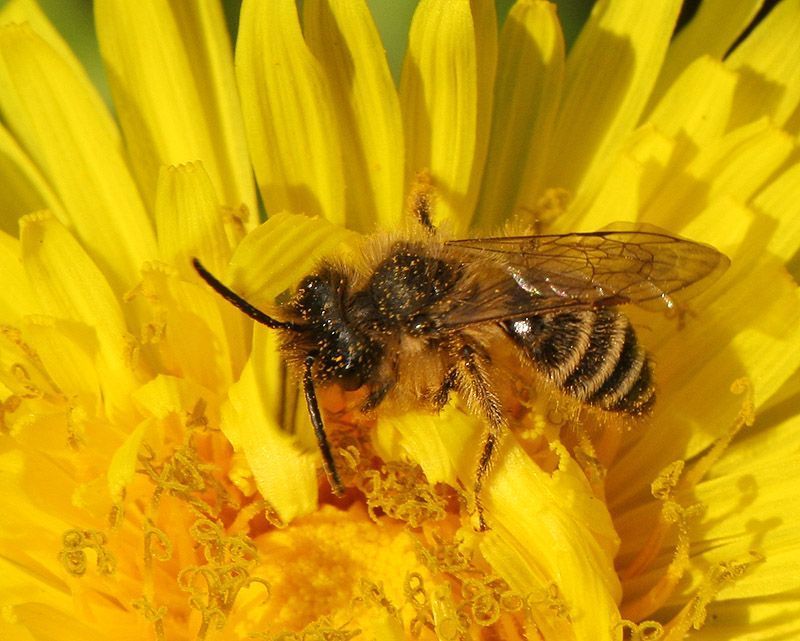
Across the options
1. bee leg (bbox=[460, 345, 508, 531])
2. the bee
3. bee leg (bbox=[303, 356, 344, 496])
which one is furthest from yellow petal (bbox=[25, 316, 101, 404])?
bee leg (bbox=[460, 345, 508, 531])

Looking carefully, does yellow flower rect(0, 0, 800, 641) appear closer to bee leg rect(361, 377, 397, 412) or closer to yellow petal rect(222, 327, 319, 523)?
yellow petal rect(222, 327, 319, 523)

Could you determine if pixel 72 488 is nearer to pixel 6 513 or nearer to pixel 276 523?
pixel 6 513

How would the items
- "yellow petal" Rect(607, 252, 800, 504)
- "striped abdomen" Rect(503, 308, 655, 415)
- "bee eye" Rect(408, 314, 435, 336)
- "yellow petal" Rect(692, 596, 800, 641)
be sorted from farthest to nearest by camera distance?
"yellow petal" Rect(607, 252, 800, 504) → "yellow petal" Rect(692, 596, 800, 641) → "striped abdomen" Rect(503, 308, 655, 415) → "bee eye" Rect(408, 314, 435, 336)

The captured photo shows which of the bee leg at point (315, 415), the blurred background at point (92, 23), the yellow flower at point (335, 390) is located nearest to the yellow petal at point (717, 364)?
the yellow flower at point (335, 390)

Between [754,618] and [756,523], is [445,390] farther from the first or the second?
[754,618]

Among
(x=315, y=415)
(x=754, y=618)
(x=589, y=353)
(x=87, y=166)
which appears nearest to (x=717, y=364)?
(x=589, y=353)

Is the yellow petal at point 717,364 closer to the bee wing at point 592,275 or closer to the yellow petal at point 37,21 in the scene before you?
the bee wing at point 592,275

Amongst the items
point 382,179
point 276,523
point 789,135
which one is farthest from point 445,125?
point 276,523
